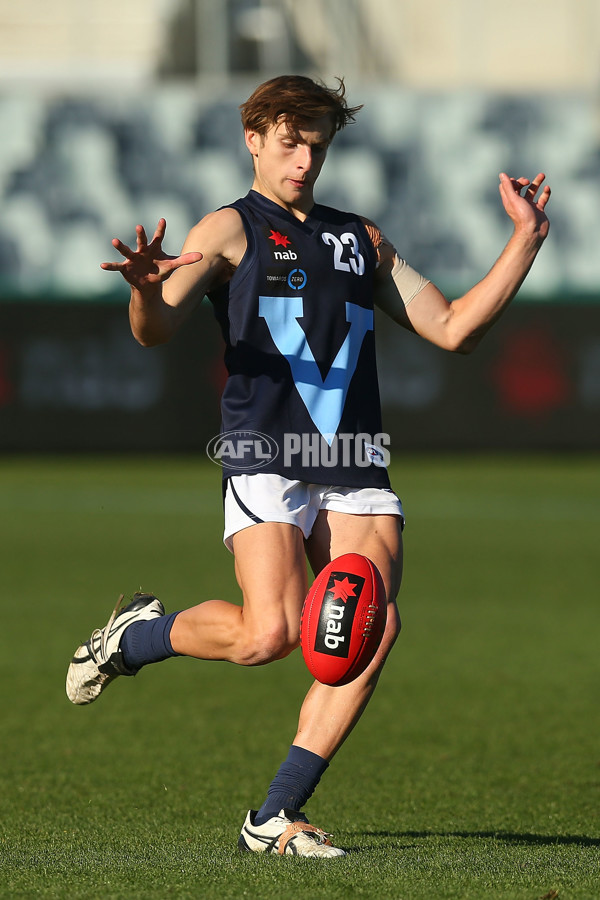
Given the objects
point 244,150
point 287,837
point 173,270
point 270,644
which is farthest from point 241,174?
point 287,837

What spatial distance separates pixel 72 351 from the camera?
19547 millimetres

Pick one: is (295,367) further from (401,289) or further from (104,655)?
(104,655)

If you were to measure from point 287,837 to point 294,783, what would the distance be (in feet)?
0.76

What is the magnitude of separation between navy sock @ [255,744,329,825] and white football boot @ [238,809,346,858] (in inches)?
1.3

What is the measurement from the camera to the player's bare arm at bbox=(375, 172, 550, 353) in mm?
4727

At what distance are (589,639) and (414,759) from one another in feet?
10.7

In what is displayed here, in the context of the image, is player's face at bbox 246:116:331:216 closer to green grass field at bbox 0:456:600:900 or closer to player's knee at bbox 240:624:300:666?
player's knee at bbox 240:624:300:666

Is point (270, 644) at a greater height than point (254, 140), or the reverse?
point (254, 140)

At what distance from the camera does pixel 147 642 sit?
468 centimetres

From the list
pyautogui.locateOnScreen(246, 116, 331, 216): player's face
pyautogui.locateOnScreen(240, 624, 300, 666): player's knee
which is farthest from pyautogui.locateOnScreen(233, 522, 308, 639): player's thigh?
pyautogui.locateOnScreen(246, 116, 331, 216): player's face

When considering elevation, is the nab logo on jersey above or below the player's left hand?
below

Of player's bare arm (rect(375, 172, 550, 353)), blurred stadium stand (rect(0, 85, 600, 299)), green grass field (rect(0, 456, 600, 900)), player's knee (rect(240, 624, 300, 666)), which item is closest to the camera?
green grass field (rect(0, 456, 600, 900))

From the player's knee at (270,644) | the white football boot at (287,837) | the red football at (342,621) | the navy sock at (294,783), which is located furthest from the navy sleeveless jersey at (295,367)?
the white football boot at (287,837)

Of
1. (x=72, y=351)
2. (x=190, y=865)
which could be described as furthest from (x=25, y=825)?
(x=72, y=351)
